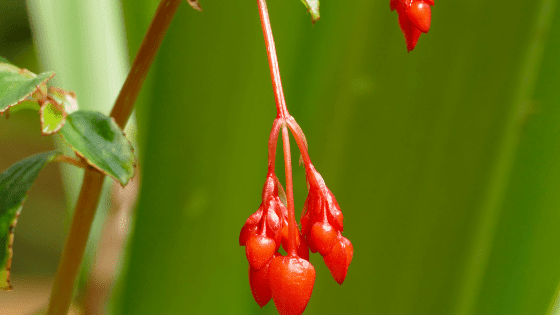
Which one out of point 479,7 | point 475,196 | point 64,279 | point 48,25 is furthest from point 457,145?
point 48,25

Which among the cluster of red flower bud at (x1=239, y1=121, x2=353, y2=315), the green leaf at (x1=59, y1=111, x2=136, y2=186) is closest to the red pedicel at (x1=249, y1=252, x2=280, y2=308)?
the cluster of red flower bud at (x1=239, y1=121, x2=353, y2=315)

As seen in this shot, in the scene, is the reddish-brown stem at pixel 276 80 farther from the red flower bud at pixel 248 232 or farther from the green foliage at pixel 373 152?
the green foliage at pixel 373 152

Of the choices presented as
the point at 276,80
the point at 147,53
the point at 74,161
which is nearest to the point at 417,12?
the point at 276,80

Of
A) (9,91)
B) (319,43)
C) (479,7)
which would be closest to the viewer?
(9,91)

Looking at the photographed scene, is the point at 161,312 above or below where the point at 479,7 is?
below

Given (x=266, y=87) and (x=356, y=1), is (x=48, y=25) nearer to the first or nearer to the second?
(x=266, y=87)

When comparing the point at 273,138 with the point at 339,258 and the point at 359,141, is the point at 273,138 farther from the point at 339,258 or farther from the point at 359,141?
the point at 359,141

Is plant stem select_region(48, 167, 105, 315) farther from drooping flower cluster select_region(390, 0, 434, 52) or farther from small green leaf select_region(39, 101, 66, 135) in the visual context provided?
drooping flower cluster select_region(390, 0, 434, 52)
